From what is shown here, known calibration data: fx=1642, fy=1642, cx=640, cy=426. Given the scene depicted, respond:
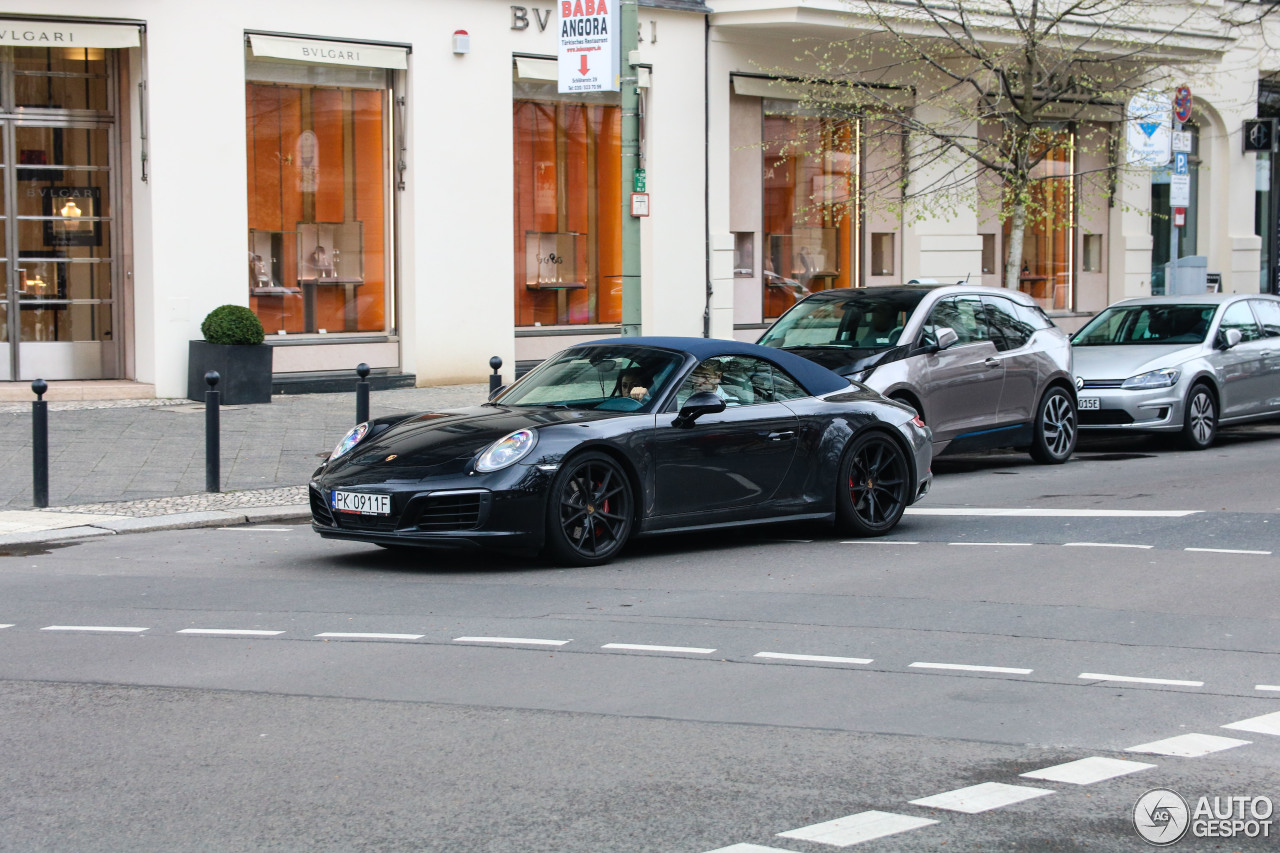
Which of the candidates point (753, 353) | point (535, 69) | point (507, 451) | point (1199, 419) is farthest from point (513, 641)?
point (535, 69)

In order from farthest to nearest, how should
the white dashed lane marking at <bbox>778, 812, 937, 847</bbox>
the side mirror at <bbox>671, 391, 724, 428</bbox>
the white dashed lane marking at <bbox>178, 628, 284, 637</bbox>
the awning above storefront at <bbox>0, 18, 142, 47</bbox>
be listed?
the awning above storefront at <bbox>0, 18, 142, 47</bbox>, the side mirror at <bbox>671, 391, 724, 428</bbox>, the white dashed lane marking at <bbox>178, 628, 284, 637</bbox>, the white dashed lane marking at <bbox>778, 812, 937, 847</bbox>

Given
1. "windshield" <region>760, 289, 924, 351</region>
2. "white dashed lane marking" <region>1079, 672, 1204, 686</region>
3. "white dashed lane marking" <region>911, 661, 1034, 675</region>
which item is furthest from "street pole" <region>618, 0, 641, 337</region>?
"white dashed lane marking" <region>1079, 672, 1204, 686</region>

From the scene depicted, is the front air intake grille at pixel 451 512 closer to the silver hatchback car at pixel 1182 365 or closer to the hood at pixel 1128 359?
the hood at pixel 1128 359

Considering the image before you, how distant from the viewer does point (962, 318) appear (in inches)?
572

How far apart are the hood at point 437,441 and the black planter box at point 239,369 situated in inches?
334

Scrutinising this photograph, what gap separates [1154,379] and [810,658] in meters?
10.3

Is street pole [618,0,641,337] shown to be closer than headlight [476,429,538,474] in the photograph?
No

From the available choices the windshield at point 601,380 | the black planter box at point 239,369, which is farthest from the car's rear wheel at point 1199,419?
the black planter box at point 239,369

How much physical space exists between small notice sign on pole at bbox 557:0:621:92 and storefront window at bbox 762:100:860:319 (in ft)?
26.2

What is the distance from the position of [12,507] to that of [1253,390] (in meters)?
12.3

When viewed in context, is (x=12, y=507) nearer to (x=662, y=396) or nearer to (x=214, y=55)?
(x=662, y=396)

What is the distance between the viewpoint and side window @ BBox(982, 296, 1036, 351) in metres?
14.8

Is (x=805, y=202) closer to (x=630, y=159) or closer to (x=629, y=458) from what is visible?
(x=630, y=159)

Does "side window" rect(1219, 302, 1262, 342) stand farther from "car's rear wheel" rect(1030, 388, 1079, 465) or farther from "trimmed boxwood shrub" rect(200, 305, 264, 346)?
"trimmed boxwood shrub" rect(200, 305, 264, 346)
